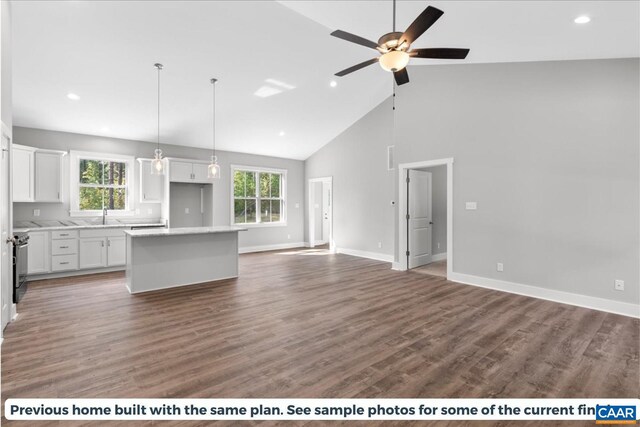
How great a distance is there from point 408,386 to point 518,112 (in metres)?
4.20

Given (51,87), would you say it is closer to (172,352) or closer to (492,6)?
(172,352)

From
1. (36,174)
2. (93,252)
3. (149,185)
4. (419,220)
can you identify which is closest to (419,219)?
(419,220)

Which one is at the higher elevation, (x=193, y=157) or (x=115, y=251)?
(x=193, y=157)

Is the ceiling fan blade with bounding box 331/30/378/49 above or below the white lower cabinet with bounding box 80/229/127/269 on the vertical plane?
above

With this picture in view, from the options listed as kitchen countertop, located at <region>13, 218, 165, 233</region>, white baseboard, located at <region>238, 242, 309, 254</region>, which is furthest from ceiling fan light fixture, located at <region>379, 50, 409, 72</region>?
white baseboard, located at <region>238, 242, 309, 254</region>

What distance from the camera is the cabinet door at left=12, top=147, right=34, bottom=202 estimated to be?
16.6ft

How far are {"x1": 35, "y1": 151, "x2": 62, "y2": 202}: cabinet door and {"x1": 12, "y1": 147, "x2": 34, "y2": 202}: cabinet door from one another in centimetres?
13

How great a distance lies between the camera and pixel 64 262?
5406mm

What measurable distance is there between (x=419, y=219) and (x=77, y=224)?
674 centimetres

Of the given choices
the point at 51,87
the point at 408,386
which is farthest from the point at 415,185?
the point at 51,87

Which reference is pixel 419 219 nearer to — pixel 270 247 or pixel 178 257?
pixel 270 247

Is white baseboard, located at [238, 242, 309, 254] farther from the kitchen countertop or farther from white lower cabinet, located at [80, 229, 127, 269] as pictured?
white lower cabinet, located at [80, 229, 127, 269]

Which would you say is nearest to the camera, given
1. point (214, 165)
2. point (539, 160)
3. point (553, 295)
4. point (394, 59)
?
point (394, 59)

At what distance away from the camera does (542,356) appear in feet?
8.66
